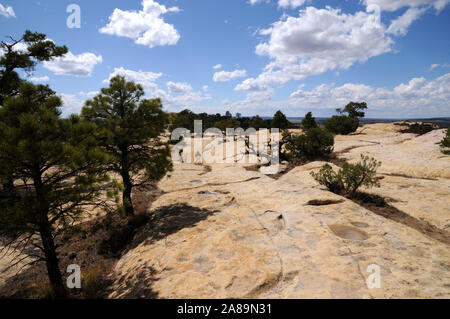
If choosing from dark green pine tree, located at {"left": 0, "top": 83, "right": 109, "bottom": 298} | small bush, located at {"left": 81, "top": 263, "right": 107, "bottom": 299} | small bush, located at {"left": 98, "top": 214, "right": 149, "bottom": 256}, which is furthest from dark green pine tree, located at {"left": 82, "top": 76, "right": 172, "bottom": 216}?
dark green pine tree, located at {"left": 0, "top": 83, "right": 109, "bottom": 298}

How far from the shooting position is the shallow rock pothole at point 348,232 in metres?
6.34

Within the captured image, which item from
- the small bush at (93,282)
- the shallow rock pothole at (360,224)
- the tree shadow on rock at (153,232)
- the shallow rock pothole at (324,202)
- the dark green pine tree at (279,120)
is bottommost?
the small bush at (93,282)

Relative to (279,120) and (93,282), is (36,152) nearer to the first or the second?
(93,282)

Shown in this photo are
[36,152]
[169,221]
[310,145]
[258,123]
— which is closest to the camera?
[36,152]

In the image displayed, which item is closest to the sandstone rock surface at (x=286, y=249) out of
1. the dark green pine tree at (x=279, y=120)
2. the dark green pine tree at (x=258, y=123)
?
the dark green pine tree at (x=279, y=120)

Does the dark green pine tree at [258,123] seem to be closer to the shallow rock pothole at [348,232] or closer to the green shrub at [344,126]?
the green shrub at [344,126]

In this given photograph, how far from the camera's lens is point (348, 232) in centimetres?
664

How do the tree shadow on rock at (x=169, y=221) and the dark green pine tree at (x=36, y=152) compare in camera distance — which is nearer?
the dark green pine tree at (x=36, y=152)

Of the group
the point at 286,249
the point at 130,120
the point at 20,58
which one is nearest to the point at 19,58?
the point at 20,58

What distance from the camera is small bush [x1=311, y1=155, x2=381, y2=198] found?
34.4 feet

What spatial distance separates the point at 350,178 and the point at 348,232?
509 centimetres

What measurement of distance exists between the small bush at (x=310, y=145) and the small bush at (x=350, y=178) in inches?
374

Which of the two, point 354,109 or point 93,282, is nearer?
point 93,282

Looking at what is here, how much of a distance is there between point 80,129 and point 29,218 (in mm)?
2272
